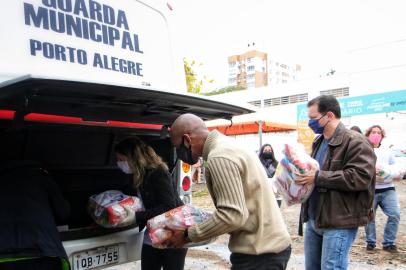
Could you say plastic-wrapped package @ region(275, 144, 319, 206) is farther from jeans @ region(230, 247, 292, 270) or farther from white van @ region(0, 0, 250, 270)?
jeans @ region(230, 247, 292, 270)

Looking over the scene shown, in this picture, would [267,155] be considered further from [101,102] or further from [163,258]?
[101,102]

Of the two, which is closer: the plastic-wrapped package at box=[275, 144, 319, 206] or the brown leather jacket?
the brown leather jacket

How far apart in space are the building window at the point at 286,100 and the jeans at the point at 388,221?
82.3ft

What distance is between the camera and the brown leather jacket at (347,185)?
3115 mm

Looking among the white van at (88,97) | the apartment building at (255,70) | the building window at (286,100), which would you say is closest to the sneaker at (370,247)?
the white van at (88,97)

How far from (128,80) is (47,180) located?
46.7 inches

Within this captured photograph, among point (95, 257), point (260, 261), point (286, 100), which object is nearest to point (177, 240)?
point (260, 261)

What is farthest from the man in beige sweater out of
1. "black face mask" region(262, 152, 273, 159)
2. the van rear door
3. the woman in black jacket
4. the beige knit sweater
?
"black face mask" region(262, 152, 273, 159)

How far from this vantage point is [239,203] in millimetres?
2188

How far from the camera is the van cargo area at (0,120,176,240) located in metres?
3.96

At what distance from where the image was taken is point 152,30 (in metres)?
4.23

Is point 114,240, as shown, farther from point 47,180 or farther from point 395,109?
point 395,109

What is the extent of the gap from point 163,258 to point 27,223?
1.19 m

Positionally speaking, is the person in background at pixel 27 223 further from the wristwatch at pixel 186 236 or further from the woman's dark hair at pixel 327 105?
the woman's dark hair at pixel 327 105
